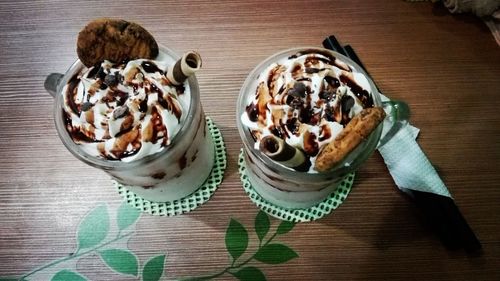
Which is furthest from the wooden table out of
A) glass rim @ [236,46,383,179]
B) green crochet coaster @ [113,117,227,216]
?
glass rim @ [236,46,383,179]

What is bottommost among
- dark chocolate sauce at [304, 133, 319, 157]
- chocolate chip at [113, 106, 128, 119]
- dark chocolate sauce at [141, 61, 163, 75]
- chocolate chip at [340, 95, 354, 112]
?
chocolate chip at [113, 106, 128, 119]

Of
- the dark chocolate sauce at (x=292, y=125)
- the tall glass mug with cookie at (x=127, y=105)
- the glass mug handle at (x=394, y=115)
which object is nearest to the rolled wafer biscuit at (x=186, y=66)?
the tall glass mug with cookie at (x=127, y=105)

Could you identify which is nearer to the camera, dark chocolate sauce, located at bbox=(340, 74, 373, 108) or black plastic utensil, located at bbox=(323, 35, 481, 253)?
dark chocolate sauce, located at bbox=(340, 74, 373, 108)

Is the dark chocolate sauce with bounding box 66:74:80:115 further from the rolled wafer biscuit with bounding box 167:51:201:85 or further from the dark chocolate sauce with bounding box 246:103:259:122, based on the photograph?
the dark chocolate sauce with bounding box 246:103:259:122

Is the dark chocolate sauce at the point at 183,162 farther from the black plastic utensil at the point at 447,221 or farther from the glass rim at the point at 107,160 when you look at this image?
the black plastic utensil at the point at 447,221

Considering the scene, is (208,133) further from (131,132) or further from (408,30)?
(408,30)
